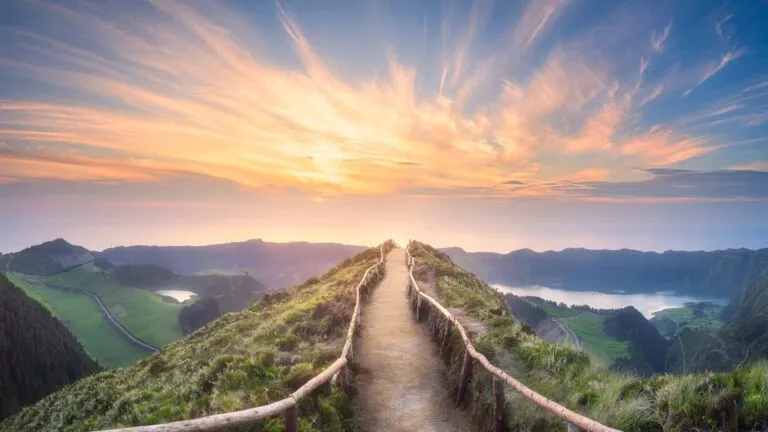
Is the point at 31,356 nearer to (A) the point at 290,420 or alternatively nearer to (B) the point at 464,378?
(B) the point at 464,378

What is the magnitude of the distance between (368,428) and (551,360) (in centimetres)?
529

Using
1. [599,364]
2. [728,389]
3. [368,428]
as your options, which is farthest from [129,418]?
[728,389]

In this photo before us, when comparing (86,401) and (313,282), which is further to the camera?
(313,282)

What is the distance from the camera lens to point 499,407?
959 cm

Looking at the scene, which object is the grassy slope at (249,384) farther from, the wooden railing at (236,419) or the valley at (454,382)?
the wooden railing at (236,419)

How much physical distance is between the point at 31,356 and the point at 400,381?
188279 millimetres

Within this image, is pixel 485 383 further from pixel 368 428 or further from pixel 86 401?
pixel 86 401

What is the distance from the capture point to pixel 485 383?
11.2 m

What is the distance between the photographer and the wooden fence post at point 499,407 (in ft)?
31.0

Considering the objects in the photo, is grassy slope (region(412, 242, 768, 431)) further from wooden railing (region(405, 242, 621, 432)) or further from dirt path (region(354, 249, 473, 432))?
dirt path (region(354, 249, 473, 432))

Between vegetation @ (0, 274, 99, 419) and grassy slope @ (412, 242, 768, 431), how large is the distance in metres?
169

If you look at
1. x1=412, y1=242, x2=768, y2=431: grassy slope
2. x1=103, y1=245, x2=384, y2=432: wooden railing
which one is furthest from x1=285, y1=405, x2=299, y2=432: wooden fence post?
x1=412, y1=242, x2=768, y2=431: grassy slope

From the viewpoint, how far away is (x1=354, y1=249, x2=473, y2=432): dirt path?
1158cm

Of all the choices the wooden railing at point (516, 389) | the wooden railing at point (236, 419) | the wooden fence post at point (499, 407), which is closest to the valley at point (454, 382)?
the wooden fence post at point (499, 407)
